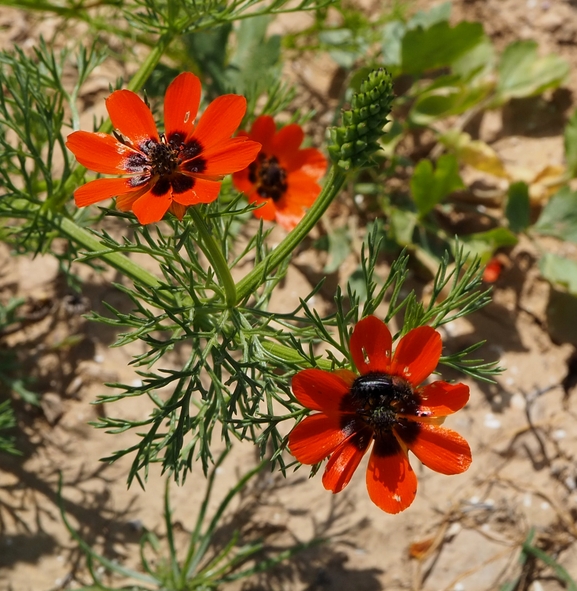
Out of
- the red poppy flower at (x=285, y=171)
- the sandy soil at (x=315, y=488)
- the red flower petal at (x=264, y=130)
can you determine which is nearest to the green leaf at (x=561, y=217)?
the sandy soil at (x=315, y=488)

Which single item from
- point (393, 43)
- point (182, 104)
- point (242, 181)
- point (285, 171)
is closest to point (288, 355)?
point (182, 104)

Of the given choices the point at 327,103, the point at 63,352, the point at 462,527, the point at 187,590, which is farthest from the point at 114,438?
the point at 327,103

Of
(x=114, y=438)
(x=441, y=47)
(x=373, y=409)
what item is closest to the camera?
(x=373, y=409)

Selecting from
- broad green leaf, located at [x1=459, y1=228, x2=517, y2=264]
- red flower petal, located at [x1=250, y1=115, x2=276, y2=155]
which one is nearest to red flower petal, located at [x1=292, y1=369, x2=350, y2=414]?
red flower petal, located at [x1=250, y1=115, x2=276, y2=155]

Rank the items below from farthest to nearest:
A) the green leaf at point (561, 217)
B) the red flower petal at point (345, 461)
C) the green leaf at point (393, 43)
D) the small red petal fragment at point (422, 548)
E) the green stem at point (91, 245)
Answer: the green leaf at point (393, 43) → the green leaf at point (561, 217) → the small red petal fragment at point (422, 548) → the green stem at point (91, 245) → the red flower petal at point (345, 461)

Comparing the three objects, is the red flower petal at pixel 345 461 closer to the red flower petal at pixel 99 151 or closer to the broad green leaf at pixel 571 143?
the red flower petal at pixel 99 151

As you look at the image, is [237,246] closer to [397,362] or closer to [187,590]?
[187,590]
